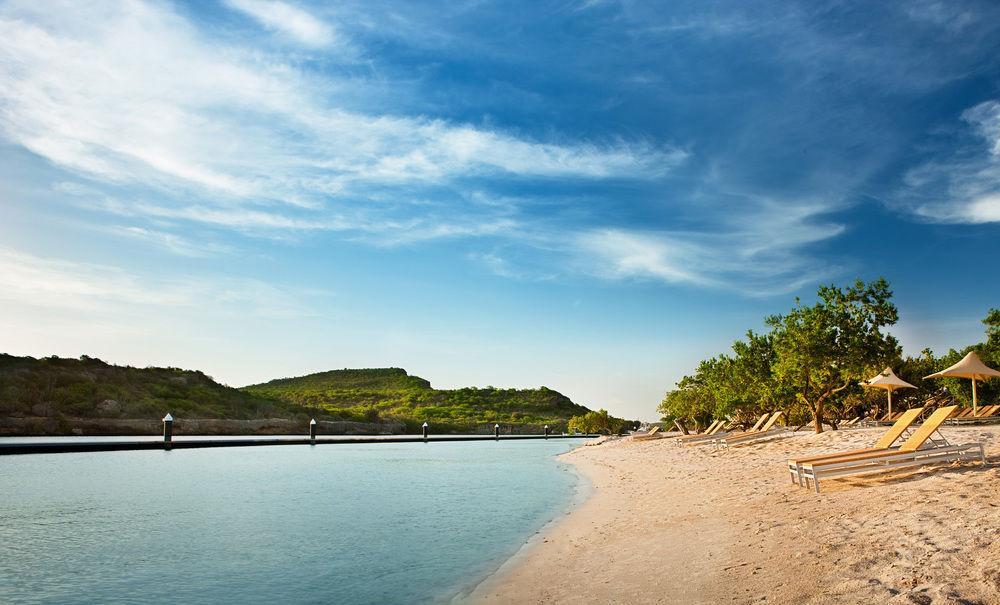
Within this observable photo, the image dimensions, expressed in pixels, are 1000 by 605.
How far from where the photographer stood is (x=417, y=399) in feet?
331

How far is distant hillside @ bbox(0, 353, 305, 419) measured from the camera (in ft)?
152

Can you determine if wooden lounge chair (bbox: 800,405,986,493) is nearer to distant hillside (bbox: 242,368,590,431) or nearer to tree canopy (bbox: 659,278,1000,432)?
tree canopy (bbox: 659,278,1000,432)

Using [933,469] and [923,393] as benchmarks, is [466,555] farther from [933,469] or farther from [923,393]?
[923,393]

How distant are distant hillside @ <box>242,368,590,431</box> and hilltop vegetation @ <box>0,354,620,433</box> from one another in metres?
0.17

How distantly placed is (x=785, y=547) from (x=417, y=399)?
95618 millimetres

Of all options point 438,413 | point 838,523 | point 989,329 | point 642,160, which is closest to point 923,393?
point 989,329

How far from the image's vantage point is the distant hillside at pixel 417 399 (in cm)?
9069

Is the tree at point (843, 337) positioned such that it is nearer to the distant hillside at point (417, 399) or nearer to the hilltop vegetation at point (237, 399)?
the hilltop vegetation at point (237, 399)

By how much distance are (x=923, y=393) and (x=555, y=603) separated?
159 ft

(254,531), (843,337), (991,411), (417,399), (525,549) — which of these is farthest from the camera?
(417,399)

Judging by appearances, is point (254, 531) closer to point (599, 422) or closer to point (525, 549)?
point (525, 549)

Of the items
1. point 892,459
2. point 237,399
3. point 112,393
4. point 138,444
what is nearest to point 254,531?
point 892,459

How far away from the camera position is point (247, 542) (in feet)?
36.9

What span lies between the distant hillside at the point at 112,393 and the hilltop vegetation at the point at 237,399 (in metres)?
0.07
